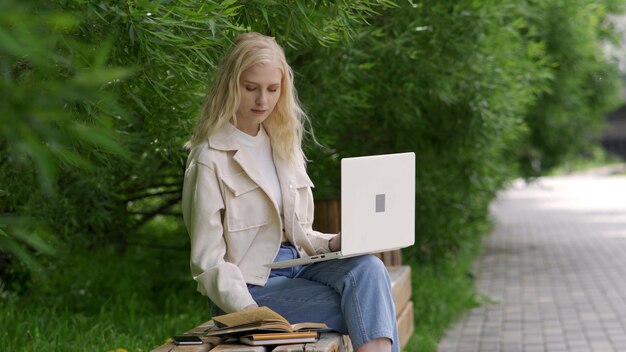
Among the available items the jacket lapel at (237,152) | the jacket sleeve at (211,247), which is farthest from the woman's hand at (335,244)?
the jacket sleeve at (211,247)

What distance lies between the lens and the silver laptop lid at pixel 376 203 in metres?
3.65

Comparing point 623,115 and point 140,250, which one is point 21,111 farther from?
point 623,115

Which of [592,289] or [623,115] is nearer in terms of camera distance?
[592,289]

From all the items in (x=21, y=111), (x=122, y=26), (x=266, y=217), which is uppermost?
(x=122, y=26)

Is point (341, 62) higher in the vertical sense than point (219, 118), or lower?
higher

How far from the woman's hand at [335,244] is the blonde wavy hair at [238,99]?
315 mm

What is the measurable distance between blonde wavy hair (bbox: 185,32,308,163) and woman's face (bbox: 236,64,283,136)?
2 cm

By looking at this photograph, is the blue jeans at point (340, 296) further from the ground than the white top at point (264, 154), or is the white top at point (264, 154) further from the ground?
the white top at point (264, 154)

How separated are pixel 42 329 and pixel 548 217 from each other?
14.4 meters

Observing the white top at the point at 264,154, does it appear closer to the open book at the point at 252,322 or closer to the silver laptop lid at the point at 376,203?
the silver laptop lid at the point at 376,203

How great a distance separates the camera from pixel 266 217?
3.87 meters

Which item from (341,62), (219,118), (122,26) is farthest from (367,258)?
(341,62)

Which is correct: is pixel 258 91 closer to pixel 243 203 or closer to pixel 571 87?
pixel 243 203

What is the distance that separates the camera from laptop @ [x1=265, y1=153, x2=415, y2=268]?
3.65m
